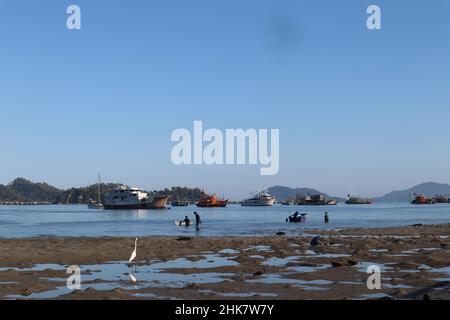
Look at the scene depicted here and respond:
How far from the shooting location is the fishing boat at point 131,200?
470 ft

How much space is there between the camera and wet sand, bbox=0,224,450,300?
14.7 m

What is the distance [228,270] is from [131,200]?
418 ft

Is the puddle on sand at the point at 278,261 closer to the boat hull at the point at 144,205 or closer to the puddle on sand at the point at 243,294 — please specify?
the puddle on sand at the point at 243,294

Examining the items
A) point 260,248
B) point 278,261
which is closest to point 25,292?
point 278,261

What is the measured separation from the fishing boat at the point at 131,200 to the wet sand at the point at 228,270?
113788 millimetres

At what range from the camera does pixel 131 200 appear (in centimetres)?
14412

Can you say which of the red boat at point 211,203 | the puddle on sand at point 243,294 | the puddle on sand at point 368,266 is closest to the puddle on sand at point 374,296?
the puddle on sand at point 243,294

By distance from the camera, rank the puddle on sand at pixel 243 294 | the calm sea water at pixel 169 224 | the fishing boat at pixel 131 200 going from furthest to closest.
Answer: the fishing boat at pixel 131 200, the calm sea water at pixel 169 224, the puddle on sand at pixel 243 294

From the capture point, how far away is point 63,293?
48.6ft

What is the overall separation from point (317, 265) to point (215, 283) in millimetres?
5612

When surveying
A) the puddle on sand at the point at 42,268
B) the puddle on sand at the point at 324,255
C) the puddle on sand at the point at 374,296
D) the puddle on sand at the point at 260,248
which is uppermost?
the puddle on sand at the point at 374,296
